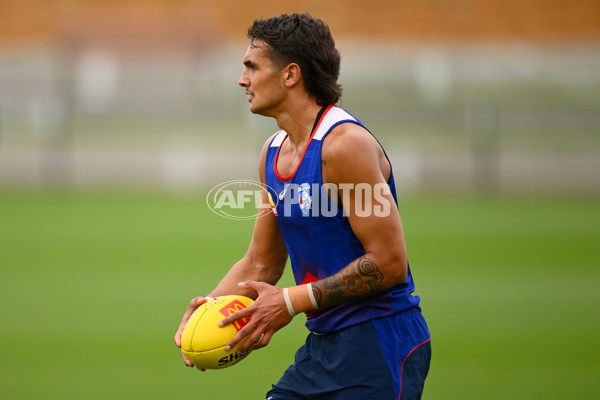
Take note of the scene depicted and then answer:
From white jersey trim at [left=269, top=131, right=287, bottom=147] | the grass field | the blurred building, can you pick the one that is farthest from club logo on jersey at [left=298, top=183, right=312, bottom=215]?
the blurred building

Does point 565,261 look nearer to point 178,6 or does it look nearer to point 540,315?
point 540,315

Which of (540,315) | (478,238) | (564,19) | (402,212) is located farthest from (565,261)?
(564,19)

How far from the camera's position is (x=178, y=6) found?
44.2m

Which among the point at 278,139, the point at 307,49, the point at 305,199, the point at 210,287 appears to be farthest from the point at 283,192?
the point at 210,287

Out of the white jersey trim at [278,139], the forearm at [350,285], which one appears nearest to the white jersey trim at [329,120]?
the white jersey trim at [278,139]

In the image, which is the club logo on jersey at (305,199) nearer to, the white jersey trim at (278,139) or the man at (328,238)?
the man at (328,238)

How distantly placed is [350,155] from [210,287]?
7438 millimetres

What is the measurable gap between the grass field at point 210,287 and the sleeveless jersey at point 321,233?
2.98 m

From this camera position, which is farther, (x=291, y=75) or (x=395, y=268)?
(x=291, y=75)

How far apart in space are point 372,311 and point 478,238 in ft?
34.9

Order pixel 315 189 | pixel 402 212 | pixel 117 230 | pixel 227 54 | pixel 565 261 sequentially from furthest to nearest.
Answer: pixel 227 54
pixel 402 212
pixel 117 230
pixel 565 261
pixel 315 189

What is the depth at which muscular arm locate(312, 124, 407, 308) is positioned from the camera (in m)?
3.87

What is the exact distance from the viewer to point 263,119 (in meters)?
22.8

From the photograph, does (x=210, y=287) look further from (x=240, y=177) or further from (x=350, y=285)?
(x=240, y=177)
